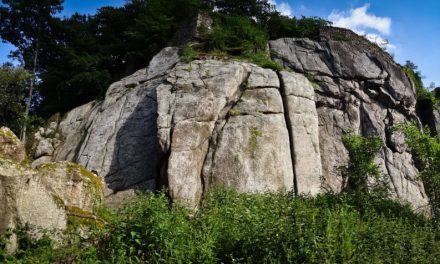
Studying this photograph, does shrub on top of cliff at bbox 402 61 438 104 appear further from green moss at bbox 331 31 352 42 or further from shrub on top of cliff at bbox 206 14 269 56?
shrub on top of cliff at bbox 206 14 269 56

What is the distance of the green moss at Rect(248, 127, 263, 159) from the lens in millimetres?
15755

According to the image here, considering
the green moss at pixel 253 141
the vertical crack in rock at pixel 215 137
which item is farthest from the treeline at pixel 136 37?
the green moss at pixel 253 141

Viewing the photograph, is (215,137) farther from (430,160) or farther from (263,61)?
(430,160)

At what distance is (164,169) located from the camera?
49.4 ft

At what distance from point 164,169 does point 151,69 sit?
743cm

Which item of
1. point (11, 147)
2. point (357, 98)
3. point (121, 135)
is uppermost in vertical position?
point (357, 98)

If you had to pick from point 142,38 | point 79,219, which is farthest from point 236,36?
point 79,219

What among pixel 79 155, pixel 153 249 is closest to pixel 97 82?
pixel 79 155

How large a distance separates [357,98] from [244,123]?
8099mm

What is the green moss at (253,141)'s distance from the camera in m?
15.8

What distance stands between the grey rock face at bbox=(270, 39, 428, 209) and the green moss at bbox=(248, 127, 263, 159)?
411 cm

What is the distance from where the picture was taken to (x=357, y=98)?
71.1 feet

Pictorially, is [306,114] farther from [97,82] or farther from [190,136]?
[97,82]

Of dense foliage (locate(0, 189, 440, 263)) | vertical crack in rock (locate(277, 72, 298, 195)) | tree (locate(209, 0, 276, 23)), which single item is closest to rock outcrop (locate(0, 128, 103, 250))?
dense foliage (locate(0, 189, 440, 263))
